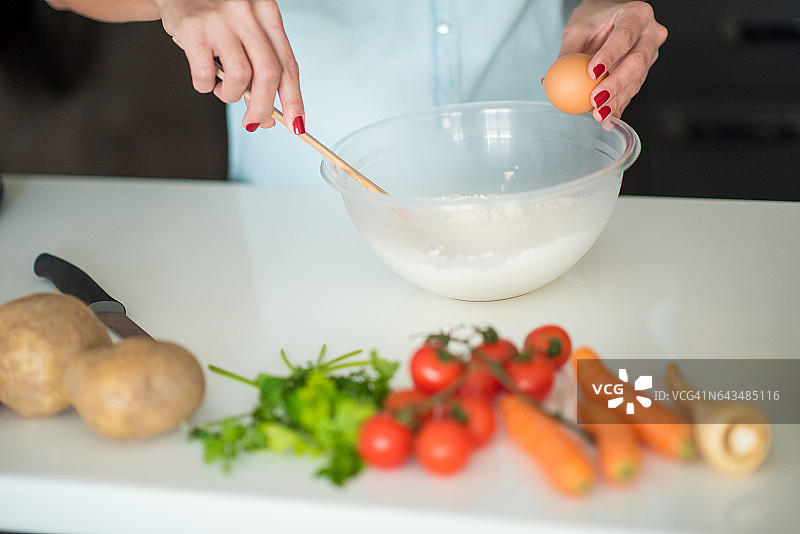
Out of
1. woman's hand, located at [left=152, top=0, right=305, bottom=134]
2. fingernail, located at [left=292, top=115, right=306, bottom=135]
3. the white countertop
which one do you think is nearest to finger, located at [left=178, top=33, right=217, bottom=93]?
woman's hand, located at [left=152, top=0, right=305, bottom=134]

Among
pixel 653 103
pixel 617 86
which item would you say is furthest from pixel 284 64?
Answer: pixel 653 103

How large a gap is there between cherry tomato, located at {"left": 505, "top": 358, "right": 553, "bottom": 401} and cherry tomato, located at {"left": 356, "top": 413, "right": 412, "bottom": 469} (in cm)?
13

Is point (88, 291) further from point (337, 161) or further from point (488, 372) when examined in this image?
point (488, 372)

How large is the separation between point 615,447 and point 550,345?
0.50 feet

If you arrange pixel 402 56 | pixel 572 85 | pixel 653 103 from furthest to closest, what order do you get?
1. pixel 653 103
2. pixel 402 56
3. pixel 572 85

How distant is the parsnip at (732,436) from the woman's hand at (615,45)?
52 cm

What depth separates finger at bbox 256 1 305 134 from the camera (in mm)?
1021

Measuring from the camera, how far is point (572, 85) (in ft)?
3.66

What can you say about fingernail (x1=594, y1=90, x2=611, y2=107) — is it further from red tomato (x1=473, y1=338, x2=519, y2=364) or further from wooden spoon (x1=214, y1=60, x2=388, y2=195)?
red tomato (x1=473, y1=338, x2=519, y2=364)

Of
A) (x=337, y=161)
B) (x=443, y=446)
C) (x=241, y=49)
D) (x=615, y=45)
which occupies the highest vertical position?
(x=615, y=45)

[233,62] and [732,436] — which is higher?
[233,62]

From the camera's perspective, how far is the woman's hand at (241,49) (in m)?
1.00

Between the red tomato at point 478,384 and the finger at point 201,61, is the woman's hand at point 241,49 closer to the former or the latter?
the finger at point 201,61

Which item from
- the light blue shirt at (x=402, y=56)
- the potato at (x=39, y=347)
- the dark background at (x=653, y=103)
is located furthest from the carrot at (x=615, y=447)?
the dark background at (x=653, y=103)
